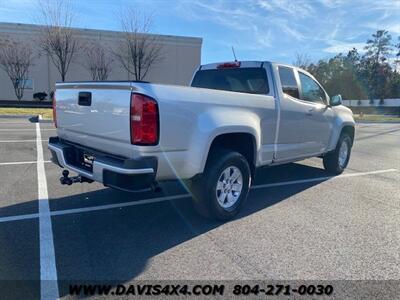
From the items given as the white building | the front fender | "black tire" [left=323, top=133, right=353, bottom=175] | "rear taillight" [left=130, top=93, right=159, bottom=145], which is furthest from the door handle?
the white building

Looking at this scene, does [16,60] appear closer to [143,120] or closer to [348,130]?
[348,130]

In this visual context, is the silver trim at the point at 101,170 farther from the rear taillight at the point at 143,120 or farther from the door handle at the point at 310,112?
the door handle at the point at 310,112

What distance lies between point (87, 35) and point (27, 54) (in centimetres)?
569

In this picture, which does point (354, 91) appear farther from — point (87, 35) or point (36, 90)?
point (36, 90)

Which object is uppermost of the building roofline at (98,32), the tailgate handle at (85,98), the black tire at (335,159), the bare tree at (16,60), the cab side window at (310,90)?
the building roofline at (98,32)

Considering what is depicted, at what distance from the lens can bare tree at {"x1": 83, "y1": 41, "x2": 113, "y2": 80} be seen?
34.7m

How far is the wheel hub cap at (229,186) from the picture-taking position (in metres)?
4.60

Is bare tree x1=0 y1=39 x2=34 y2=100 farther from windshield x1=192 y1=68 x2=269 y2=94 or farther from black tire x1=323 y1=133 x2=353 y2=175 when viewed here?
black tire x1=323 y1=133 x2=353 y2=175

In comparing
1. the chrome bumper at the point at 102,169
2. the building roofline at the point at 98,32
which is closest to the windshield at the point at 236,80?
the chrome bumper at the point at 102,169

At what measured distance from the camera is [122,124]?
3689mm

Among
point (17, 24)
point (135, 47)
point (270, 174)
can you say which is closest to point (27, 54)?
point (17, 24)

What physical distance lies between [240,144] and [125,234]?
190cm

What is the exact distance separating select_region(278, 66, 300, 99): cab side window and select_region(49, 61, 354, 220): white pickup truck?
0.7 inches

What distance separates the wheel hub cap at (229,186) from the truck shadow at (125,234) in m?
0.26
